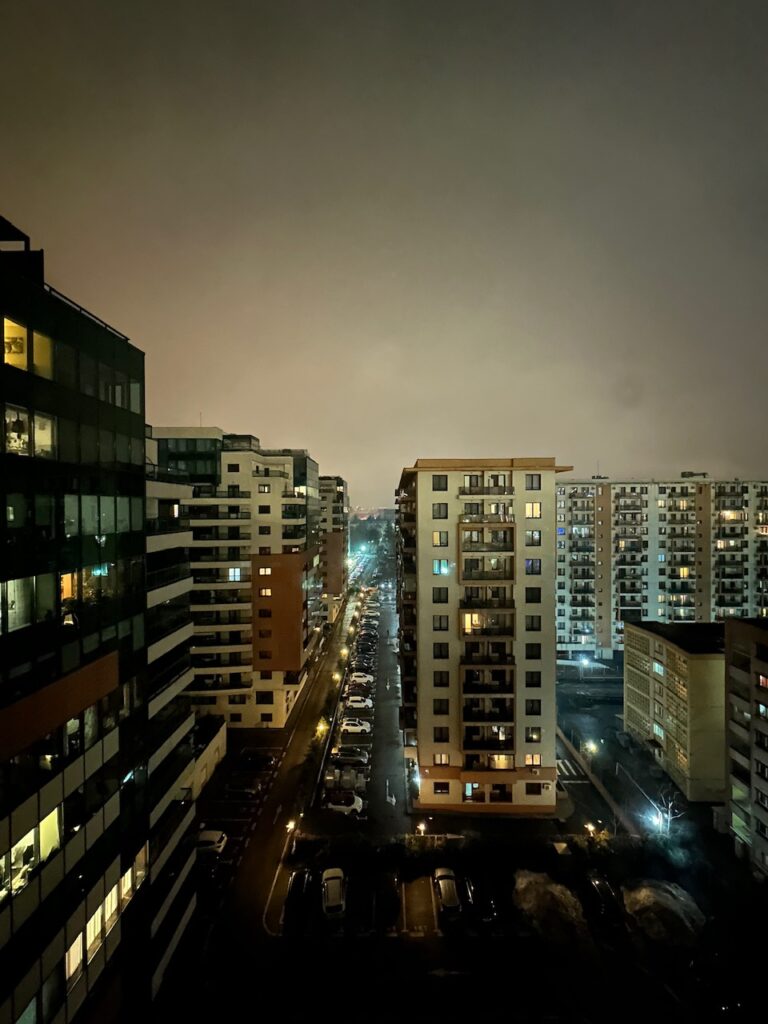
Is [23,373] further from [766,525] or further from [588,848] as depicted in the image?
[766,525]

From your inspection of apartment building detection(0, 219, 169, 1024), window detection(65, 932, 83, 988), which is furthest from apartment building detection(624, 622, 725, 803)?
window detection(65, 932, 83, 988)

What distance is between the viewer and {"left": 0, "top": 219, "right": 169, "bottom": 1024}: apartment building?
12.7 meters

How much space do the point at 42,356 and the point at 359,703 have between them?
4936cm

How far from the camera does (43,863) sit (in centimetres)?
1329

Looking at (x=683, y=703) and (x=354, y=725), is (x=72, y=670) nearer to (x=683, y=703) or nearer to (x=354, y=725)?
(x=354, y=725)

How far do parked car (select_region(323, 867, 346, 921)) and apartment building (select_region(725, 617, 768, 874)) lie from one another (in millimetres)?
25280

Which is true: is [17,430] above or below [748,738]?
above

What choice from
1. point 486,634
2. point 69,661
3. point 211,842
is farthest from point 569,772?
point 69,661

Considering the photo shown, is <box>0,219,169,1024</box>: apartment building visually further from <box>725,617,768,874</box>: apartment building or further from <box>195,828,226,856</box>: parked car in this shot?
<box>725,617,768,874</box>: apartment building

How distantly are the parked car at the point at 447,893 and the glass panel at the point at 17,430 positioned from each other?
Answer: 29251mm

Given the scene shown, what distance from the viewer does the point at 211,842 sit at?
30234mm

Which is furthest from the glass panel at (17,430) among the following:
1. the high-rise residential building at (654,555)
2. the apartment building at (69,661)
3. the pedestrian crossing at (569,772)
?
the high-rise residential building at (654,555)

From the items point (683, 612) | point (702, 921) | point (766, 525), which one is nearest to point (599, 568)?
point (683, 612)

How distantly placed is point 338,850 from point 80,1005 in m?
18.2
